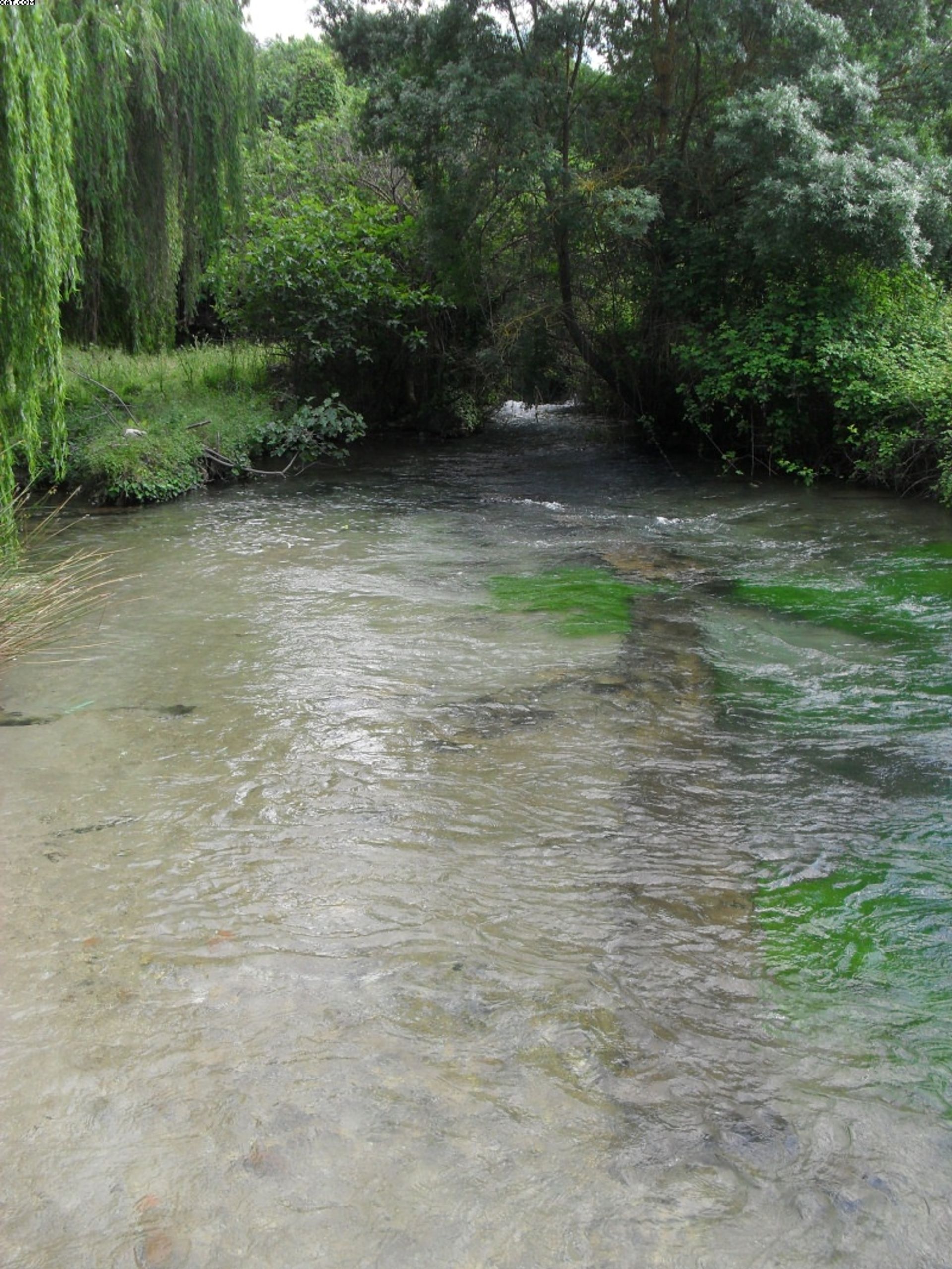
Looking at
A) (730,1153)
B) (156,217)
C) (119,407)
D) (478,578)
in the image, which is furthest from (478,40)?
(730,1153)

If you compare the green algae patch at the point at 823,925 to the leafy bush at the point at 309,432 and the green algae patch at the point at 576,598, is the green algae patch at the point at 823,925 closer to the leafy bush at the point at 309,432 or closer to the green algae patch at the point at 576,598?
the green algae patch at the point at 576,598

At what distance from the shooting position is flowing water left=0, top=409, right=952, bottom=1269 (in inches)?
112

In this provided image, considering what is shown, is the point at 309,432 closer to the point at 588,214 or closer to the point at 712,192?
the point at 588,214

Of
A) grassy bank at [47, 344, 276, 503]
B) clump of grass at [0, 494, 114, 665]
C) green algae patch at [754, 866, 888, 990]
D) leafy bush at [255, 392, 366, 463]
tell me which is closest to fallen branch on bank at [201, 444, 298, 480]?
grassy bank at [47, 344, 276, 503]

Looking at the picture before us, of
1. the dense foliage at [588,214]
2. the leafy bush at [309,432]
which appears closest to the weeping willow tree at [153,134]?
the dense foliage at [588,214]

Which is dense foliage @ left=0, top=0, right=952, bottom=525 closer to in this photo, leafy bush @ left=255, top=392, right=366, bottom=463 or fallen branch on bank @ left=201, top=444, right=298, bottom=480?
leafy bush @ left=255, top=392, right=366, bottom=463

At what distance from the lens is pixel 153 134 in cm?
1205

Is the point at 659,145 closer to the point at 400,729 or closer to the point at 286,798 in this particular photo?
the point at 400,729

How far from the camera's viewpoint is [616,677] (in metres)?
6.88

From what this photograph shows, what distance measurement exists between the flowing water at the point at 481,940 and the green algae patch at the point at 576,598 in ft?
0.30

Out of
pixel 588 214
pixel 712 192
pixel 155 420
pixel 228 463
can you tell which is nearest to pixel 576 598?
pixel 228 463

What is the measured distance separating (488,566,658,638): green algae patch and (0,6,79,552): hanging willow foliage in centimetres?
384

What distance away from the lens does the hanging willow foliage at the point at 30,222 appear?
20.4 feet

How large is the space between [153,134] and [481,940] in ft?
37.4
